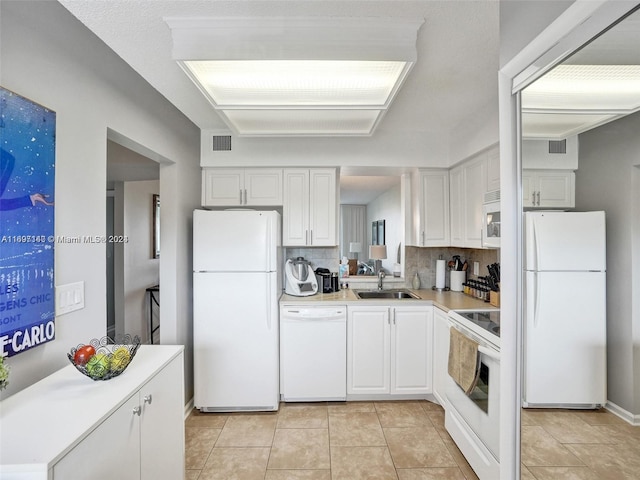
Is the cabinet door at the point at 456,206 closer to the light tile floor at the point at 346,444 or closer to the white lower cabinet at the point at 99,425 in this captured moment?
the light tile floor at the point at 346,444

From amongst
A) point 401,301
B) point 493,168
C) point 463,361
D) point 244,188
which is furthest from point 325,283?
point 493,168

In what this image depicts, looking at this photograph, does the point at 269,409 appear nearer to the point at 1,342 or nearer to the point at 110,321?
the point at 1,342

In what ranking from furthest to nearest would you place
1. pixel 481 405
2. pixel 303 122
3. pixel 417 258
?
pixel 417 258 → pixel 303 122 → pixel 481 405

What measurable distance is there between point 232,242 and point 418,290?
208 cm

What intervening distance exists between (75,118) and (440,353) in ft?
9.84

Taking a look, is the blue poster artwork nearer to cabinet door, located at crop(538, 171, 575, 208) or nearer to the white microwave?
cabinet door, located at crop(538, 171, 575, 208)

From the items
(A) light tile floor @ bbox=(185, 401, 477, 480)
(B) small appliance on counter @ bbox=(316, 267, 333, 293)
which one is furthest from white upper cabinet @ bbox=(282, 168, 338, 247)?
(A) light tile floor @ bbox=(185, 401, 477, 480)

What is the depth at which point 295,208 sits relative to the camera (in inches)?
123

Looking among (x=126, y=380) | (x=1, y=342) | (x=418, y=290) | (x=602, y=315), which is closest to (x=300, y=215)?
(x=418, y=290)

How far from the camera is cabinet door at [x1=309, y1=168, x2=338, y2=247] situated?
10.3 feet

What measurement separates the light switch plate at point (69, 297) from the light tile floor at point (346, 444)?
53.3 inches

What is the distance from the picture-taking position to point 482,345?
1.91 m

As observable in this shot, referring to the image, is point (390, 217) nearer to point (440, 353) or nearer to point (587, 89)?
point (440, 353)

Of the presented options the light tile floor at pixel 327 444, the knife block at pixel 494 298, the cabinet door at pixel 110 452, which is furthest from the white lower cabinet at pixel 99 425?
the knife block at pixel 494 298
